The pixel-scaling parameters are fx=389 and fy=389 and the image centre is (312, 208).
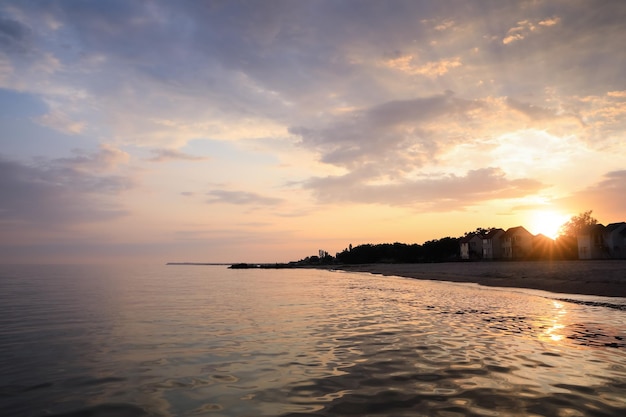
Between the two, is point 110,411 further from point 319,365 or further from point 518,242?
point 518,242

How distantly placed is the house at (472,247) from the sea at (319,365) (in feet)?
Result: 358

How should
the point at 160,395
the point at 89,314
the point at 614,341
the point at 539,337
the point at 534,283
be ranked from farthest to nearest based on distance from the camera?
the point at 534,283
the point at 89,314
the point at 539,337
the point at 614,341
the point at 160,395

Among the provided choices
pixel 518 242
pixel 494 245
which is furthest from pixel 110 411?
pixel 494 245

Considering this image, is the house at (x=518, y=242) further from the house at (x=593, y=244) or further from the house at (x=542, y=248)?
the house at (x=593, y=244)

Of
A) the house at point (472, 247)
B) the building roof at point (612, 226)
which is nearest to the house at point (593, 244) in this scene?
the building roof at point (612, 226)

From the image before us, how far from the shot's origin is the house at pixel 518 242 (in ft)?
361

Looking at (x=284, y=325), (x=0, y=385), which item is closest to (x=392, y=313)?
(x=284, y=325)

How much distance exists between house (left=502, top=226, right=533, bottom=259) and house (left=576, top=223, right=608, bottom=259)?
18802mm

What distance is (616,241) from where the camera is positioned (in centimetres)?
8600

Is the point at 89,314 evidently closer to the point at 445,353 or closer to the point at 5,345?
the point at 5,345

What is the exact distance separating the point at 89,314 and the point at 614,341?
24096mm

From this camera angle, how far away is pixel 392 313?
20.2 metres

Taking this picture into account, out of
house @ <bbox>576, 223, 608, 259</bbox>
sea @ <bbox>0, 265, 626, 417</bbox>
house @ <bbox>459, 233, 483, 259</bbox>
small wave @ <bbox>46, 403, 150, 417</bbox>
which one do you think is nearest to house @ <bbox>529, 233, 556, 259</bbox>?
house @ <bbox>576, 223, 608, 259</bbox>

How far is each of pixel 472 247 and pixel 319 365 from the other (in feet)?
411
